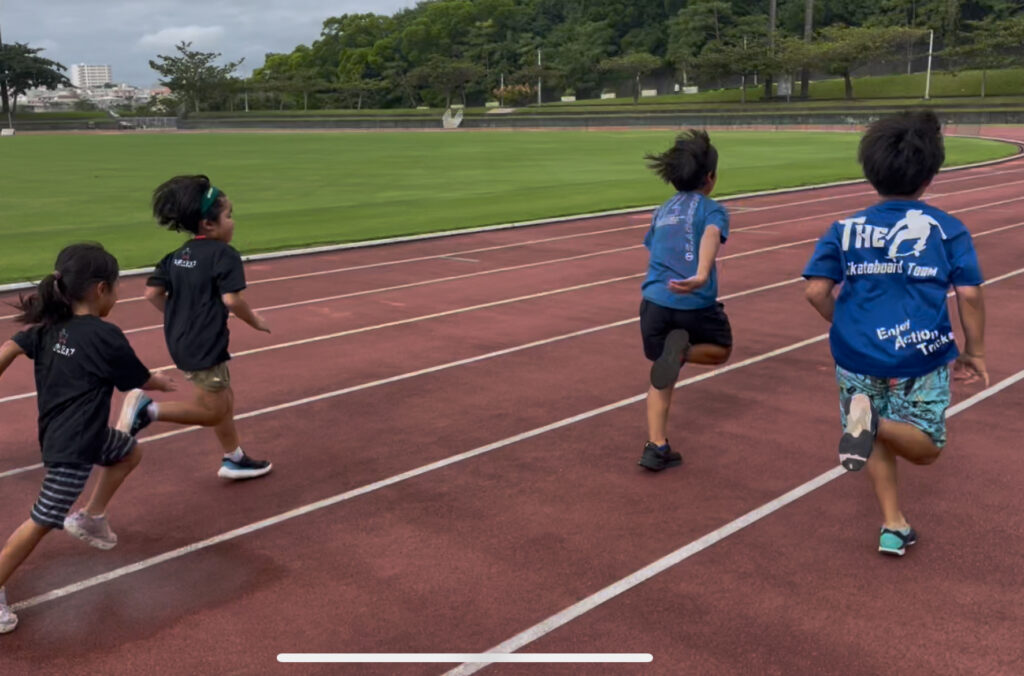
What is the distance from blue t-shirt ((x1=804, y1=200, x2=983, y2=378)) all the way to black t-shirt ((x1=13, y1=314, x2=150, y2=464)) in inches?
121

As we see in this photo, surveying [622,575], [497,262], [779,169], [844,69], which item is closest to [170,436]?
[622,575]

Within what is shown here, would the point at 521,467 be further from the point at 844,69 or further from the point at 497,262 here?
the point at 844,69

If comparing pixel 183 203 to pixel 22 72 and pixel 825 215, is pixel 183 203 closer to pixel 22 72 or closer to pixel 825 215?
pixel 825 215

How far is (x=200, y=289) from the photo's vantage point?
495 cm

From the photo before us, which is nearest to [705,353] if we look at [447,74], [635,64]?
[635,64]

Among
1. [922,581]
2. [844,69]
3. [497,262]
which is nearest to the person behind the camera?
[922,581]

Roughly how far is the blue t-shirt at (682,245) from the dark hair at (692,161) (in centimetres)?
8

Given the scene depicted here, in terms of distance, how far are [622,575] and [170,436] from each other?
3.49 metres

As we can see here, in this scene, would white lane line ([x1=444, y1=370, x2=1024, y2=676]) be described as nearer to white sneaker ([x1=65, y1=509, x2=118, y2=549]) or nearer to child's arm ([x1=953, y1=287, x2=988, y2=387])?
child's arm ([x1=953, y1=287, x2=988, y2=387])

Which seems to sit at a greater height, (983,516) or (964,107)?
(964,107)

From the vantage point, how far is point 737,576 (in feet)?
13.7

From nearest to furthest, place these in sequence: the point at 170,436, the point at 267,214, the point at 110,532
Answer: the point at 110,532 → the point at 170,436 → the point at 267,214

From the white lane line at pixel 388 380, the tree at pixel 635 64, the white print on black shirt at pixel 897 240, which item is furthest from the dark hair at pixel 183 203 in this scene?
the tree at pixel 635 64

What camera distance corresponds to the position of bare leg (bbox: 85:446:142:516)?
14.1 ft
